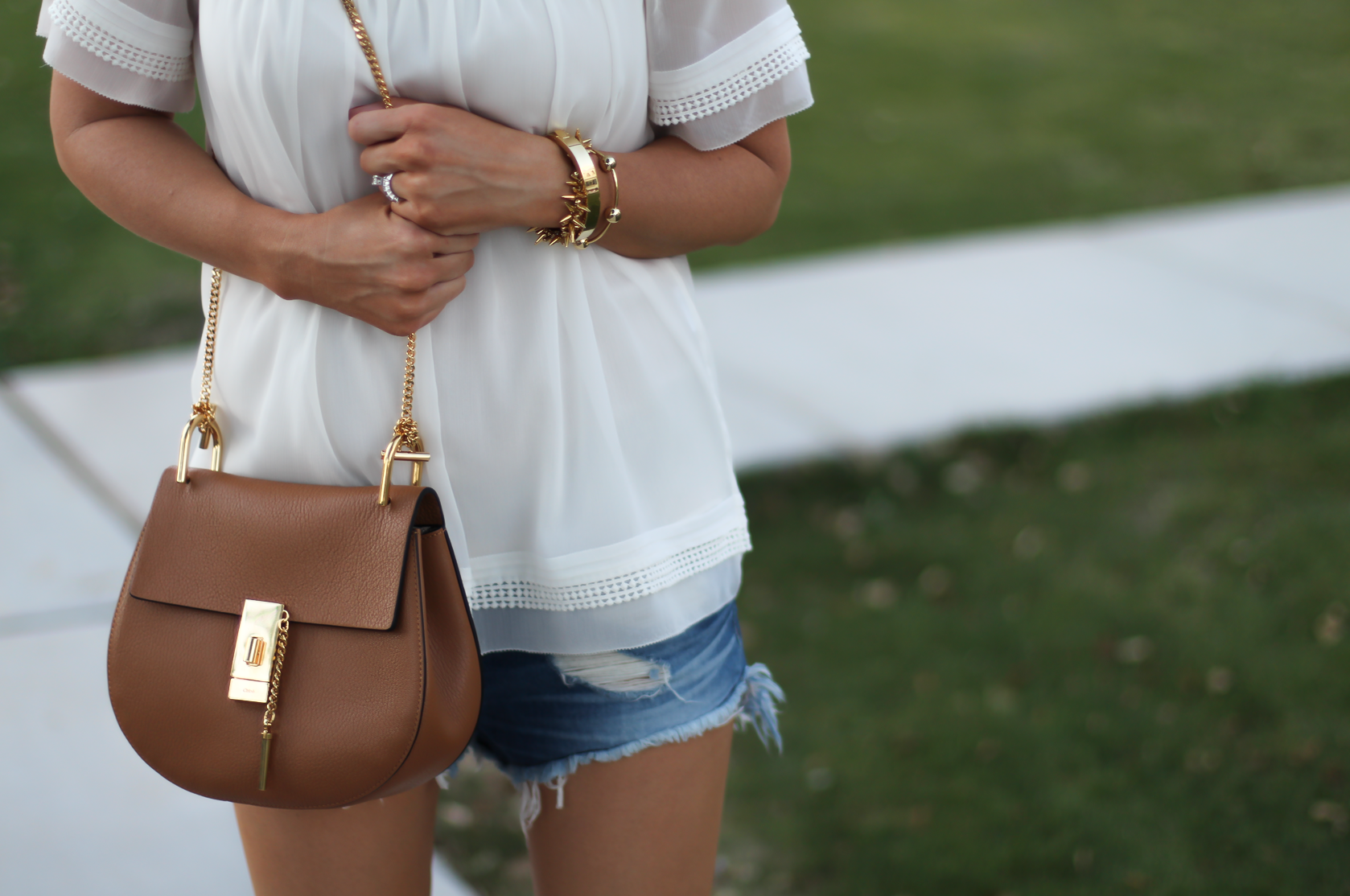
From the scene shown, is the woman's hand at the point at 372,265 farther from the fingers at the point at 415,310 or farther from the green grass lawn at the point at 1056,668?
the green grass lawn at the point at 1056,668

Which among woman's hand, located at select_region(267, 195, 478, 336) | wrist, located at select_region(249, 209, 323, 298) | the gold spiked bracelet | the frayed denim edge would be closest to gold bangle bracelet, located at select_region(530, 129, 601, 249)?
the gold spiked bracelet

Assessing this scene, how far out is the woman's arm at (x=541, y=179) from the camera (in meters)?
1.30

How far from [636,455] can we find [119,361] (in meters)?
3.87

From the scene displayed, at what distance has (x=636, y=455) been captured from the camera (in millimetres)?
1497

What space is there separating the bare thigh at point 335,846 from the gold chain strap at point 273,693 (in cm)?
21

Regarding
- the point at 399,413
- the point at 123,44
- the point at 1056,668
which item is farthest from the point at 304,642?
the point at 1056,668

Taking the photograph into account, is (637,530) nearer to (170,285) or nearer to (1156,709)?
(1156,709)

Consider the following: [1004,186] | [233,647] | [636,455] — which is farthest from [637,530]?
[1004,186]

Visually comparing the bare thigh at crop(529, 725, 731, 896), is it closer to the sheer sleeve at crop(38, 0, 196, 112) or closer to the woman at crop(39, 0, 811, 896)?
the woman at crop(39, 0, 811, 896)

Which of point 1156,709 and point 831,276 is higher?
point 1156,709

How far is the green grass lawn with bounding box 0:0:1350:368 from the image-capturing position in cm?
557

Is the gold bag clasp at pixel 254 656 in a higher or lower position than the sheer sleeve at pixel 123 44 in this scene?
lower

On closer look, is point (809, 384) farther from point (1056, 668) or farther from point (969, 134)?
point (969, 134)

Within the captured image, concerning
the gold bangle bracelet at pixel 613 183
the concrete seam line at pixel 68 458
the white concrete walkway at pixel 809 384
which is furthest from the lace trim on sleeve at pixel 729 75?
the concrete seam line at pixel 68 458
